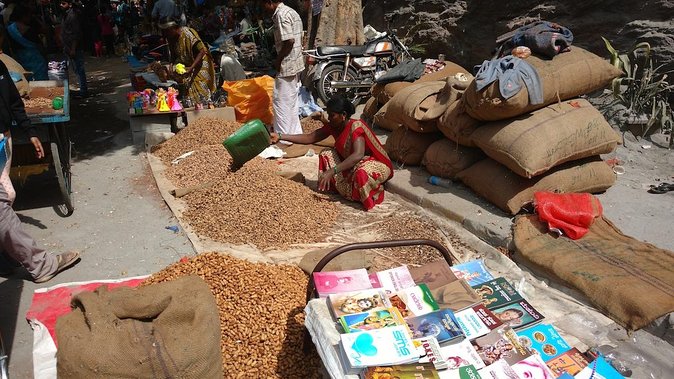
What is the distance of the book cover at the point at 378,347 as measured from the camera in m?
1.63

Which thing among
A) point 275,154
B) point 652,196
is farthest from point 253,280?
point 652,196

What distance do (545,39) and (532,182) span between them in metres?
1.26

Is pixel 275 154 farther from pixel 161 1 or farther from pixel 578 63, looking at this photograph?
pixel 161 1

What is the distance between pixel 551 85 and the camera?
12.7 feet

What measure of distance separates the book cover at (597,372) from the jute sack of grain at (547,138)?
6.13 ft

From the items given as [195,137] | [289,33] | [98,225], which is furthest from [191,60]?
[98,225]

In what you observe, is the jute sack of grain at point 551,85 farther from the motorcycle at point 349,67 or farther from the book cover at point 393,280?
the motorcycle at point 349,67

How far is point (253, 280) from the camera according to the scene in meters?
2.73

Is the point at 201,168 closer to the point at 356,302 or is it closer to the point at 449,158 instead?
the point at 449,158

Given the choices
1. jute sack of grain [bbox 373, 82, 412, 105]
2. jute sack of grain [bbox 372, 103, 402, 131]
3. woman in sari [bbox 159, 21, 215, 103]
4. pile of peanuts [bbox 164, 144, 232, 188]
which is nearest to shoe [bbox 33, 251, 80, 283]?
pile of peanuts [bbox 164, 144, 232, 188]

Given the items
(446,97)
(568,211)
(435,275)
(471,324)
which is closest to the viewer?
(471,324)

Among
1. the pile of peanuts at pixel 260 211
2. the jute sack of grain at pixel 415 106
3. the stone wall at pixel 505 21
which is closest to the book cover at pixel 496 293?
the pile of peanuts at pixel 260 211

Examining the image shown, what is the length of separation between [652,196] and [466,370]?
3162mm

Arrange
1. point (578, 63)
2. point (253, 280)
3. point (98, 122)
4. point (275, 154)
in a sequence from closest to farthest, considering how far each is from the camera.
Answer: point (253, 280), point (578, 63), point (275, 154), point (98, 122)
